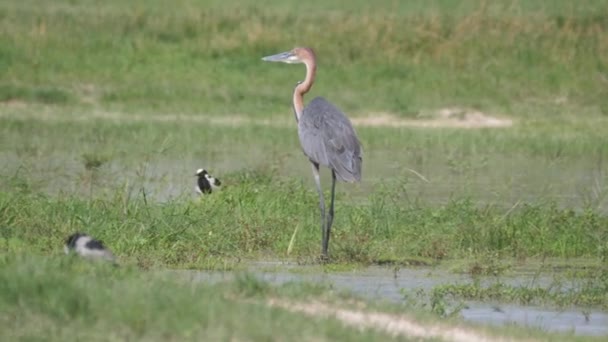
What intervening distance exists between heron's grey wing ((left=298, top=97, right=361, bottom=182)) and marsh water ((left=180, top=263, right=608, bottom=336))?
2.47 ft

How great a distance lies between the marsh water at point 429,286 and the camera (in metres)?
8.51

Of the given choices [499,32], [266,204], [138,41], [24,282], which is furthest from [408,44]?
[24,282]

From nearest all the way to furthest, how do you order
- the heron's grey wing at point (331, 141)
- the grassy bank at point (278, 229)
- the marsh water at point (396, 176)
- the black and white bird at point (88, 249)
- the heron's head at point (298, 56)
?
the black and white bird at point (88, 249) < the grassy bank at point (278, 229) < the heron's grey wing at point (331, 141) < the heron's head at point (298, 56) < the marsh water at point (396, 176)

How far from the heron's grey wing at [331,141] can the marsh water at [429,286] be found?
75cm

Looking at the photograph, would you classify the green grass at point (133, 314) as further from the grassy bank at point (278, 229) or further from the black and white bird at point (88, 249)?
the grassy bank at point (278, 229)

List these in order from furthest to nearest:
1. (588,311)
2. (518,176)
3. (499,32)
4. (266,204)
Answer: (499,32) < (518,176) < (266,204) < (588,311)

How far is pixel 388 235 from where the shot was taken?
1102 centimetres

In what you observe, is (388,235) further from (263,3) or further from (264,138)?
(263,3)

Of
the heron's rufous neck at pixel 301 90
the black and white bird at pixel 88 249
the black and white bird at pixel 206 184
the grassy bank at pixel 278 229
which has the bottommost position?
the black and white bird at pixel 206 184

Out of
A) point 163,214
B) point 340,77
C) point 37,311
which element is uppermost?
point 37,311

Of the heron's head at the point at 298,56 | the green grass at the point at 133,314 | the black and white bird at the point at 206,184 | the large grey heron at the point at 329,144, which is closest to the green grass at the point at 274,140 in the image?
the green grass at the point at 133,314

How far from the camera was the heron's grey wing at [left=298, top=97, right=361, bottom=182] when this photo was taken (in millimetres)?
10570

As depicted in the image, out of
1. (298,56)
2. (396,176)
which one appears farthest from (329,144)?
(396,176)

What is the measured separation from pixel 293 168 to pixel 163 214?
5.66 meters
